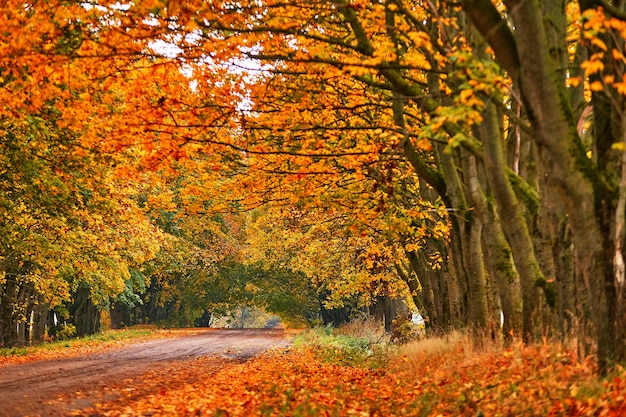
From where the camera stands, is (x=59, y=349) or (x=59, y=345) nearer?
(x=59, y=349)

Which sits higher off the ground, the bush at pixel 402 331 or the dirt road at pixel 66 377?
the dirt road at pixel 66 377

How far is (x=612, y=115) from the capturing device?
6980 millimetres

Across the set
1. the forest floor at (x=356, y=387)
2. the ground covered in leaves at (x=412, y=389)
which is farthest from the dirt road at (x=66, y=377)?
the ground covered in leaves at (x=412, y=389)

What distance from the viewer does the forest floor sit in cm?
685

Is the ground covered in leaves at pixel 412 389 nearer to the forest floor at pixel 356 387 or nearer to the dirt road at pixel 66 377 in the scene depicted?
the forest floor at pixel 356 387

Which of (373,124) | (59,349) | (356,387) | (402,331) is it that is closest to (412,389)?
(356,387)

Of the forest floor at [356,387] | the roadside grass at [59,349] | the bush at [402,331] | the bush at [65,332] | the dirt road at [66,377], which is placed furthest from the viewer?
the bush at [65,332]

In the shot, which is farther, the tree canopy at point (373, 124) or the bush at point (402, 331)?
the bush at point (402, 331)

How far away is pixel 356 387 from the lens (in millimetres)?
10750

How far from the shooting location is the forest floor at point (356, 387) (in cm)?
685

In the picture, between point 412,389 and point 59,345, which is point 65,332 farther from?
point 412,389

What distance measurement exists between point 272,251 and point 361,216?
25.3 m

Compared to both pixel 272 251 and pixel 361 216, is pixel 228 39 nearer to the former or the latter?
pixel 361 216

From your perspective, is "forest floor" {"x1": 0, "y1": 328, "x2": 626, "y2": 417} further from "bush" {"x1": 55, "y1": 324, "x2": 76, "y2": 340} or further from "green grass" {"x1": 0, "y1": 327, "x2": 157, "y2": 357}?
"bush" {"x1": 55, "y1": 324, "x2": 76, "y2": 340}
